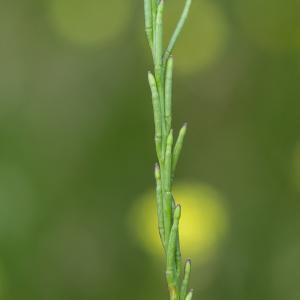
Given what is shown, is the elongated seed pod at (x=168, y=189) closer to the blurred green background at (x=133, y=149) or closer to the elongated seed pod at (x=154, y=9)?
the elongated seed pod at (x=154, y=9)

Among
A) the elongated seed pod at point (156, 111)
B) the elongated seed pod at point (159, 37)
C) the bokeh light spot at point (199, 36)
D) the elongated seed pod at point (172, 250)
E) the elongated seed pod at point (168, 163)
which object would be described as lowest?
the bokeh light spot at point (199, 36)

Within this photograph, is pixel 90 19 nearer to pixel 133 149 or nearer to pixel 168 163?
pixel 133 149

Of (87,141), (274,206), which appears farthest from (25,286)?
(274,206)

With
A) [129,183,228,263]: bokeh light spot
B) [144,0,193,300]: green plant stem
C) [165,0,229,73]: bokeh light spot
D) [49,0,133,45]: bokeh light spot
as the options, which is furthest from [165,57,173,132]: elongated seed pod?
[49,0,133,45]: bokeh light spot

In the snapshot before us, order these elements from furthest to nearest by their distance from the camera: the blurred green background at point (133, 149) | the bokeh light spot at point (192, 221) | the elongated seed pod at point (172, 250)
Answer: the blurred green background at point (133, 149), the bokeh light spot at point (192, 221), the elongated seed pod at point (172, 250)

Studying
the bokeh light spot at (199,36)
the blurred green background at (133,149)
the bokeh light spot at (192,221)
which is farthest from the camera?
the bokeh light spot at (199,36)

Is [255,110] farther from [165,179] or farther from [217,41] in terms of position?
[165,179]

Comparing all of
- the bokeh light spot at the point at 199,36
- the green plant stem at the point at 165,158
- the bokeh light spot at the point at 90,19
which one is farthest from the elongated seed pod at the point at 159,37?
the bokeh light spot at the point at 90,19
